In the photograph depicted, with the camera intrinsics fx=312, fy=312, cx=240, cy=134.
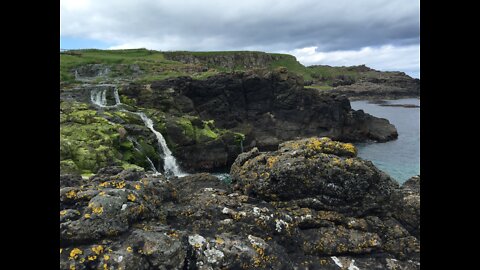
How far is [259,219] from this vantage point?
11039 millimetres

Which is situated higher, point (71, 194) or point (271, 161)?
point (271, 161)

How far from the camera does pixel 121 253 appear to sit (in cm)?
805

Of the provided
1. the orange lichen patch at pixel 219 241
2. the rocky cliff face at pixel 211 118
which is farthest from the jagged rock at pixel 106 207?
the rocky cliff face at pixel 211 118

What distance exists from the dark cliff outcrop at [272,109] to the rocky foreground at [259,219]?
73.1m

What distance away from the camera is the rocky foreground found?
852 cm

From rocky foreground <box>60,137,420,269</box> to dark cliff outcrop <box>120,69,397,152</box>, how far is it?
73074mm

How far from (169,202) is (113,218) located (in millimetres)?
2947

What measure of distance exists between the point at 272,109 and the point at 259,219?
86.5m

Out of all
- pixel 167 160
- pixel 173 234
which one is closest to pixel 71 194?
pixel 173 234

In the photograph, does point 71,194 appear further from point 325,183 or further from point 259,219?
point 325,183

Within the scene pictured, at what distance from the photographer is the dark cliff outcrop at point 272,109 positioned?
89688 mm
